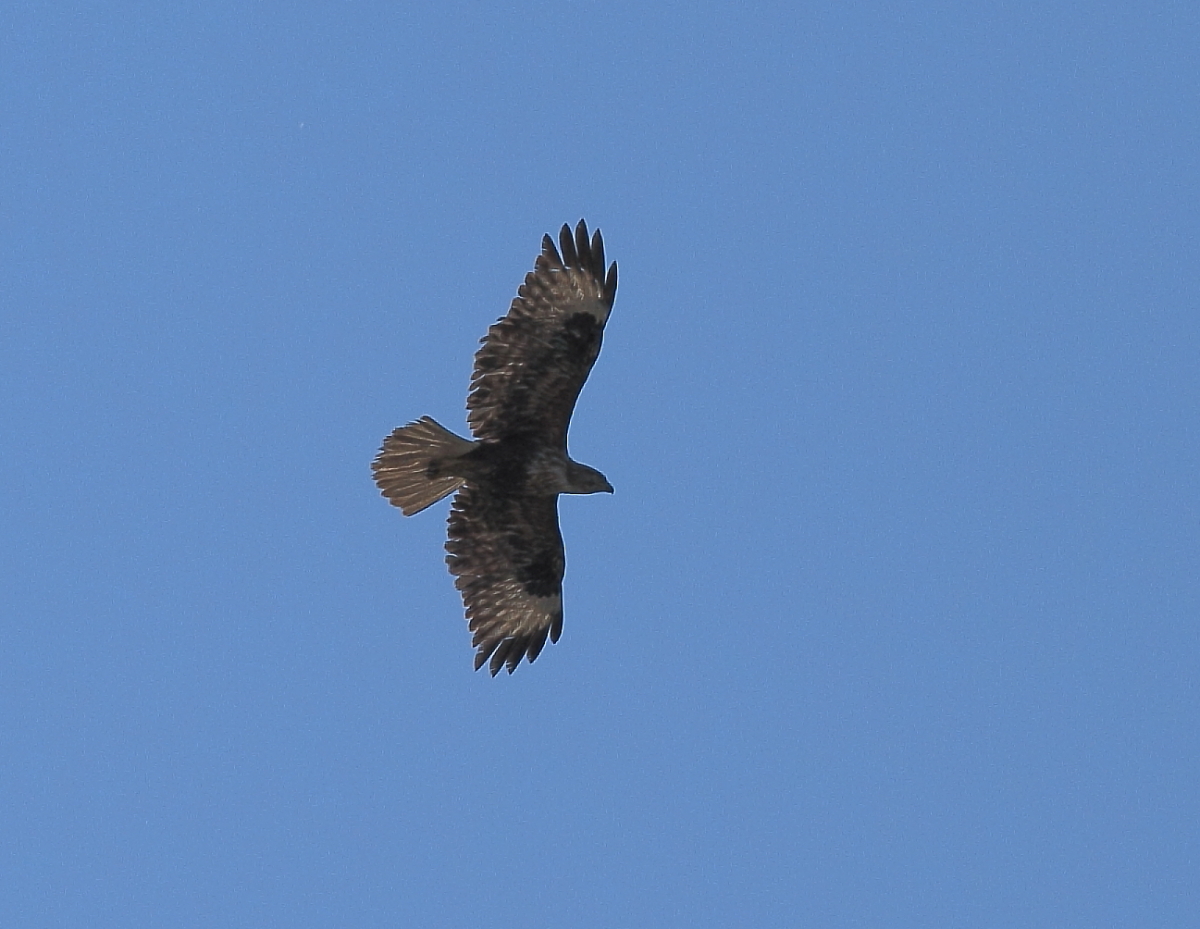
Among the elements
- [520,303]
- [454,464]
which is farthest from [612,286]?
[454,464]

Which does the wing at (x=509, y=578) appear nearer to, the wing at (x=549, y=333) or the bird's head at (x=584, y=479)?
the bird's head at (x=584, y=479)

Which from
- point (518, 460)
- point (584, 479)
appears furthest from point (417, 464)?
point (584, 479)

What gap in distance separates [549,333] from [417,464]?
4.83 feet

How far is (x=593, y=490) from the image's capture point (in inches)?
714

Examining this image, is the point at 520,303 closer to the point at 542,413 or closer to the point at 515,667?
the point at 542,413

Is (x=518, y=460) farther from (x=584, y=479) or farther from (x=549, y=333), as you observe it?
(x=549, y=333)

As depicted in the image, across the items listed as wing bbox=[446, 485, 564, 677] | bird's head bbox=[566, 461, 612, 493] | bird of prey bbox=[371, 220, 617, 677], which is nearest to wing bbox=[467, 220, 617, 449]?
bird of prey bbox=[371, 220, 617, 677]

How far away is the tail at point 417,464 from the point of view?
1784 cm

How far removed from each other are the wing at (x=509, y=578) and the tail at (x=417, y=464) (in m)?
0.51

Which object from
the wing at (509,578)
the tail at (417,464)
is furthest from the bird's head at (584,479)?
the tail at (417,464)

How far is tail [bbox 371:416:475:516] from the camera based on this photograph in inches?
703

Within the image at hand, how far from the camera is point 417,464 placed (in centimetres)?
A: 1800

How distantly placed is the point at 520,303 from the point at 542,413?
2.88ft

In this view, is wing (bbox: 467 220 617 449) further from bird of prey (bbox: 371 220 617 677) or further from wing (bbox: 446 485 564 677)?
wing (bbox: 446 485 564 677)
